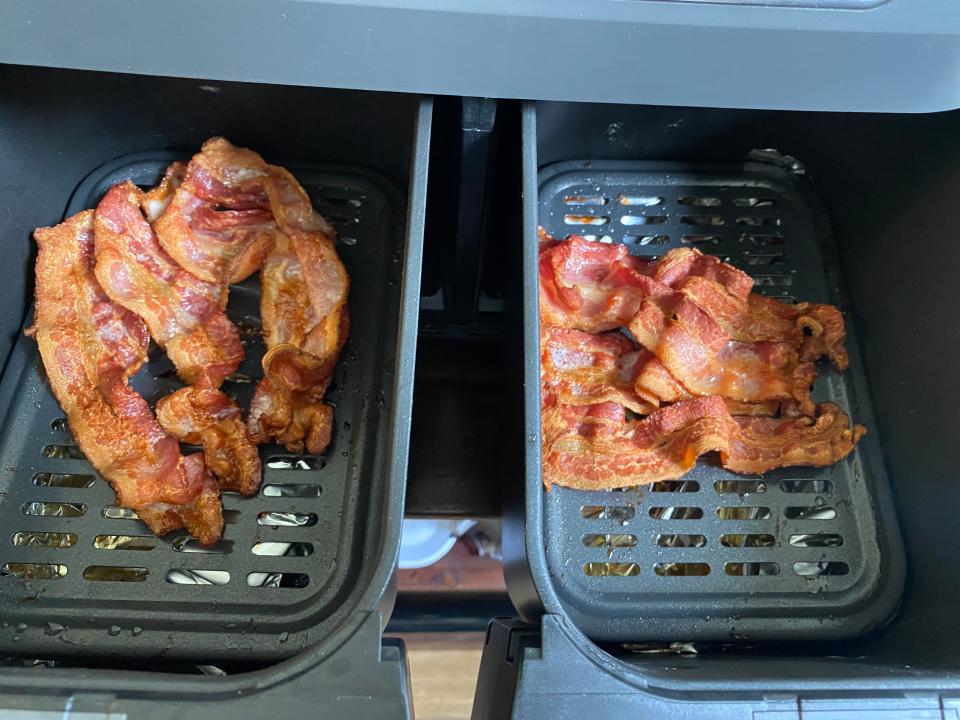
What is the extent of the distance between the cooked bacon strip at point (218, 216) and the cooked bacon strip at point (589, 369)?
0.37 meters

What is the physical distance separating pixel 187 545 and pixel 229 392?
0.17m

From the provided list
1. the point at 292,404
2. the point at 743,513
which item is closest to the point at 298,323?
the point at 292,404

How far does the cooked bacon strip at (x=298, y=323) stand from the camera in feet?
2.43

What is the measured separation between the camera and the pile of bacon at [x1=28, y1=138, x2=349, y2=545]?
72 cm

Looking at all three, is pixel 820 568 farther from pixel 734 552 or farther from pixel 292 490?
pixel 292 490

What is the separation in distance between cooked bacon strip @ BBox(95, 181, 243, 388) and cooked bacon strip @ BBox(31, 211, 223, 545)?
0.03 meters

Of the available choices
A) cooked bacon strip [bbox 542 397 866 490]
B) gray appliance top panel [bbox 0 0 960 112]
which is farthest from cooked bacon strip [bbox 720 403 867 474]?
gray appliance top panel [bbox 0 0 960 112]

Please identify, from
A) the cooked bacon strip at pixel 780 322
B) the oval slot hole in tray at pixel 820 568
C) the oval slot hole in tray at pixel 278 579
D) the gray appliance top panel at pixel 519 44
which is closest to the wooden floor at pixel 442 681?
the oval slot hole in tray at pixel 278 579

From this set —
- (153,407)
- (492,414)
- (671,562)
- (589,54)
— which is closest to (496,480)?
(492,414)

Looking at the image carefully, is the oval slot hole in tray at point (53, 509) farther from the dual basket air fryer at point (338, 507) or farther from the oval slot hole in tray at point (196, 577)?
the oval slot hole in tray at point (196, 577)

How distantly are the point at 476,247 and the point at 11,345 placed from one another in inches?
21.6

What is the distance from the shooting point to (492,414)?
3.03ft

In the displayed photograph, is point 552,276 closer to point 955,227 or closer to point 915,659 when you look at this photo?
point 955,227

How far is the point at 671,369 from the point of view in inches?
29.9
